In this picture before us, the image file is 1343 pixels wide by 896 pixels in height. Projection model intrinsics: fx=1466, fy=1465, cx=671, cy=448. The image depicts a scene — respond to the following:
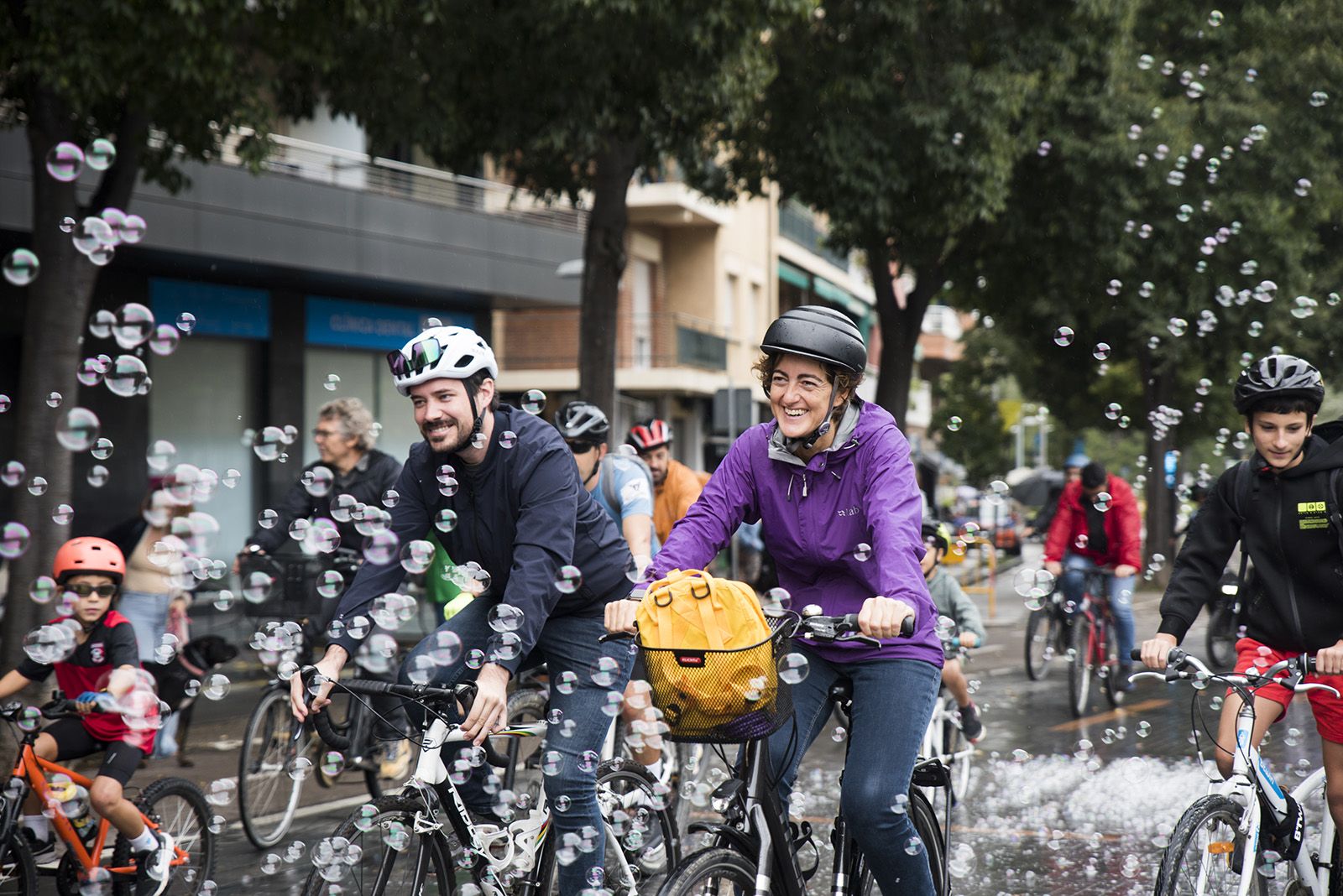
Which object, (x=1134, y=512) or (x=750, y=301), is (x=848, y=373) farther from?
(x=750, y=301)

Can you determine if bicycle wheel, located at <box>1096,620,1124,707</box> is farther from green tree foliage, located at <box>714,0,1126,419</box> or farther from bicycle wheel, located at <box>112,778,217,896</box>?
bicycle wheel, located at <box>112,778,217,896</box>

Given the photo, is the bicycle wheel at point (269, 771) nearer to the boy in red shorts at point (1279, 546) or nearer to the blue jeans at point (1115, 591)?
the boy in red shorts at point (1279, 546)

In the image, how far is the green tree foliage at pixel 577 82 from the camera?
1052 cm

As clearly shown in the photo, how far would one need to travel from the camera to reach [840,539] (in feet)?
12.4

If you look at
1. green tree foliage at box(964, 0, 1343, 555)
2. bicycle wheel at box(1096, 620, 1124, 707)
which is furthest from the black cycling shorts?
green tree foliage at box(964, 0, 1343, 555)

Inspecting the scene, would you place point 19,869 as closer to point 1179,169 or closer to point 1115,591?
point 1115,591

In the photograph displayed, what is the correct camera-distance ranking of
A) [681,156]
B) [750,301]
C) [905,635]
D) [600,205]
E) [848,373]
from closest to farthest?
[905,635] < [848,373] < [600,205] < [681,156] < [750,301]

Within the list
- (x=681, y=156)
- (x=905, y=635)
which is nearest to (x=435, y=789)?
(x=905, y=635)

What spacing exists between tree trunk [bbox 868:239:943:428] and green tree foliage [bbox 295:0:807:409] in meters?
5.47

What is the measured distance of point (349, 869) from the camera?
3.44m

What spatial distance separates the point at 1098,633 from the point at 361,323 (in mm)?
11271

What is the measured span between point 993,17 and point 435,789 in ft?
41.5

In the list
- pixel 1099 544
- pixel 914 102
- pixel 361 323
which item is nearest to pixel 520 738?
pixel 1099 544

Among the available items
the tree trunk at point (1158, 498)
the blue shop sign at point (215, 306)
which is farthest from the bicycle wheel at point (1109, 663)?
the tree trunk at point (1158, 498)
